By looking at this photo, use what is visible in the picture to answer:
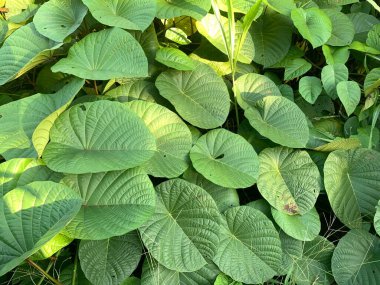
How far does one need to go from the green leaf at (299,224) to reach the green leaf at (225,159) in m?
0.14

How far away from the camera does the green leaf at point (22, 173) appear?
3.72ft

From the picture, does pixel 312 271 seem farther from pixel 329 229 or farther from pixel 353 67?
pixel 353 67

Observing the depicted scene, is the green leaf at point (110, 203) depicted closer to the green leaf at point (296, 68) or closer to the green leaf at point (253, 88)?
the green leaf at point (253, 88)

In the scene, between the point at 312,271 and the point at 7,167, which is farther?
the point at 312,271

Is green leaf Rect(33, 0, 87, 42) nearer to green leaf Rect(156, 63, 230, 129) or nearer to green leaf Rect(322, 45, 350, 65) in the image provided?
green leaf Rect(156, 63, 230, 129)

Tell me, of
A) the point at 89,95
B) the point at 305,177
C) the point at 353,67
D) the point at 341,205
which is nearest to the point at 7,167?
the point at 89,95

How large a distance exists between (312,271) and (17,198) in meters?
0.84

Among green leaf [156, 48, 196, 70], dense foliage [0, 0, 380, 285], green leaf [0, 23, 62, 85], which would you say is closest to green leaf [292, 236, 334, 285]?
dense foliage [0, 0, 380, 285]

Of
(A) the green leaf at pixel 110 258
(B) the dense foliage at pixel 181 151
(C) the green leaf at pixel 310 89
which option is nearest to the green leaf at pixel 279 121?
(B) the dense foliage at pixel 181 151

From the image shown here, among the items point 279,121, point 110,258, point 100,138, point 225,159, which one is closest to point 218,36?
point 279,121

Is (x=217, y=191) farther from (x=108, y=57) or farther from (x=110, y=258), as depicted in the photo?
(x=108, y=57)

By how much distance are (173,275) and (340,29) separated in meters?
1.12

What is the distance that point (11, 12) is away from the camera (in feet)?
5.38

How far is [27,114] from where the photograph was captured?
49.6 inches
